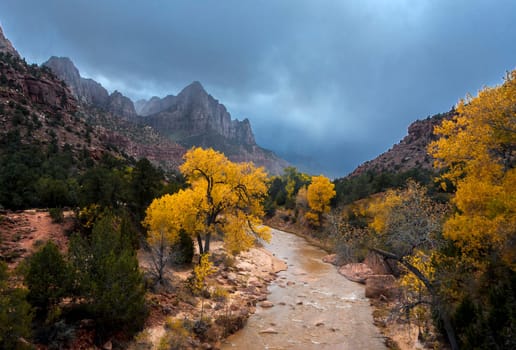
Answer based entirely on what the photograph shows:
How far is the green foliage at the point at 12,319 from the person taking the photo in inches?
269

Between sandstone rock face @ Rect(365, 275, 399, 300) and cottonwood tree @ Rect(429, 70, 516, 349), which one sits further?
sandstone rock face @ Rect(365, 275, 399, 300)

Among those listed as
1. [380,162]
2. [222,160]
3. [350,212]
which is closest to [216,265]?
[222,160]

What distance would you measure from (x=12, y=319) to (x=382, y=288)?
66.0 feet

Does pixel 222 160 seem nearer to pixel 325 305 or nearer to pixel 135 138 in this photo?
pixel 325 305

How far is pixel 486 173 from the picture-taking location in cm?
1091

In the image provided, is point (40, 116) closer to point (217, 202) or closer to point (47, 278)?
point (217, 202)

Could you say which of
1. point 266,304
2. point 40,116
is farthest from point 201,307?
point 40,116

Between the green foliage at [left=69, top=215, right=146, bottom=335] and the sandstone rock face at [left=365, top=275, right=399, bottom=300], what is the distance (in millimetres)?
15315

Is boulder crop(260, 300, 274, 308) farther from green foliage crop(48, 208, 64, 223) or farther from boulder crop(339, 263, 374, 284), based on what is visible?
green foliage crop(48, 208, 64, 223)

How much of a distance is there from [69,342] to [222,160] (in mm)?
15004

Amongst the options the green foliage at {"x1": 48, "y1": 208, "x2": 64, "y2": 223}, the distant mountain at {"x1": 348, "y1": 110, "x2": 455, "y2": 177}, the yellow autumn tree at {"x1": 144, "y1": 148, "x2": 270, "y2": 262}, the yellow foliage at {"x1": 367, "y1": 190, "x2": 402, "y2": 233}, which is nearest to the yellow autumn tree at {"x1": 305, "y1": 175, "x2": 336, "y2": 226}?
the yellow foliage at {"x1": 367, "y1": 190, "x2": 402, "y2": 233}

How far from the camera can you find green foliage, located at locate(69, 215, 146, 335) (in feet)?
32.1

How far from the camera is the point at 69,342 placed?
9.03 m

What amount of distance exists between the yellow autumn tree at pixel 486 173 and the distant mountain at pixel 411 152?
71891 mm
